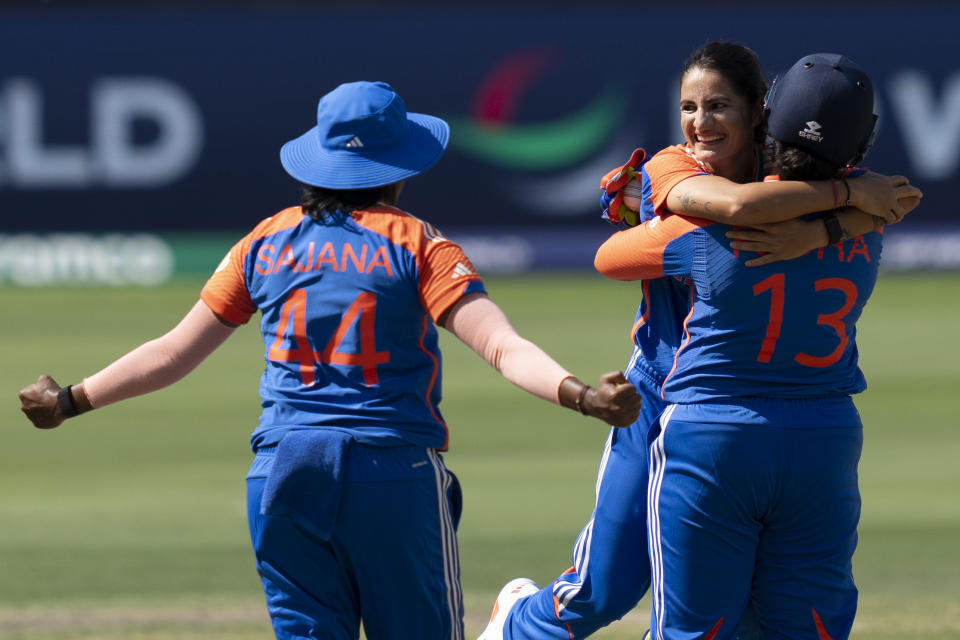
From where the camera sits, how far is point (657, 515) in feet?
13.6

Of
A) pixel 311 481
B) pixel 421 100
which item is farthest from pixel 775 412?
pixel 421 100

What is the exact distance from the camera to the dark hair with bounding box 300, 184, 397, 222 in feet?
13.4

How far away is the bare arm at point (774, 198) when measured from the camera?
396 centimetres

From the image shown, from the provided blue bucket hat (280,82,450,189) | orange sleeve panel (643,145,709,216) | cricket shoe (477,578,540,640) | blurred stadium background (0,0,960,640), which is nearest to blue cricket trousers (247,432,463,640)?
blue bucket hat (280,82,450,189)

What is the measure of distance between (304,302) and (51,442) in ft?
24.9

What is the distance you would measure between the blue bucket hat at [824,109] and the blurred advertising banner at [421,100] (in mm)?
15675

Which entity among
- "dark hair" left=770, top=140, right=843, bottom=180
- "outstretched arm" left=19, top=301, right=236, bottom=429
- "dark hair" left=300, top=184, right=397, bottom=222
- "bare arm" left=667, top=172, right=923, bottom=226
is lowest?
"outstretched arm" left=19, top=301, right=236, bottom=429

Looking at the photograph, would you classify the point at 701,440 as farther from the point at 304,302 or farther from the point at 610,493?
the point at 304,302

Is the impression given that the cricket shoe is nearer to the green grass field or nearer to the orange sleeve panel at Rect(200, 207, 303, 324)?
the green grass field

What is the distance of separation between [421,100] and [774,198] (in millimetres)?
16483

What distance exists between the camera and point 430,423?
4.07 m

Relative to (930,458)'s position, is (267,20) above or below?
above

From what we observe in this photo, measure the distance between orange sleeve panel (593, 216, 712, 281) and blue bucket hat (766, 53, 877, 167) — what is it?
1.08 ft

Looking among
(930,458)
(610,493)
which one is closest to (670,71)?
(930,458)
